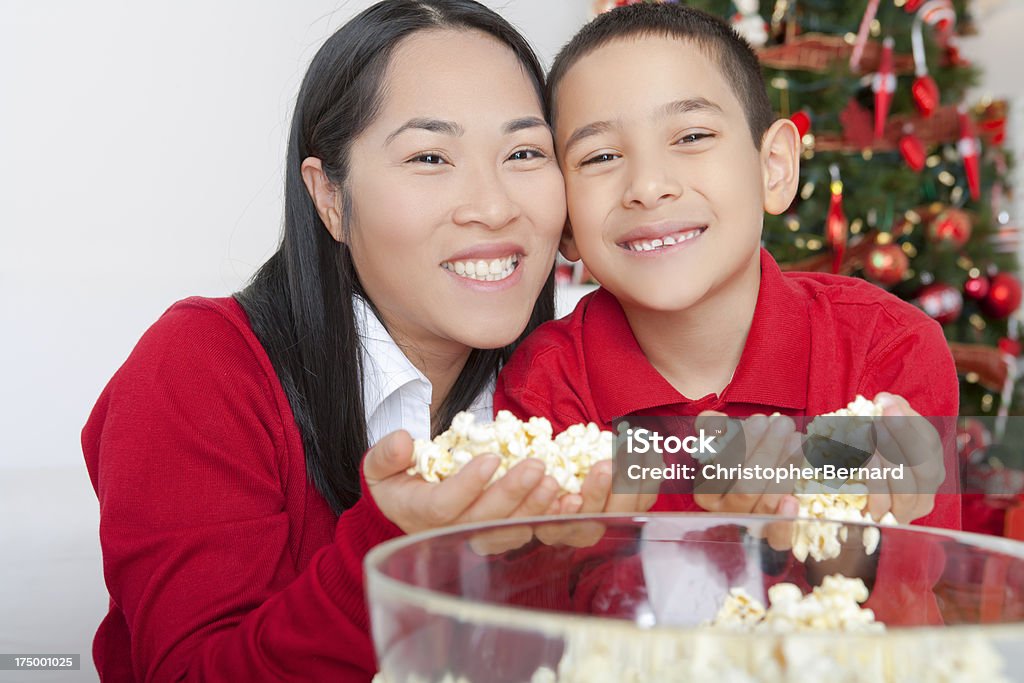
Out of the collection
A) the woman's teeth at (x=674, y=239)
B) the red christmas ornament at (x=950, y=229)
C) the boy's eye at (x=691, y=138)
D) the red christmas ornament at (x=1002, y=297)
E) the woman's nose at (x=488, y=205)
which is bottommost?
the red christmas ornament at (x=1002, y=297)

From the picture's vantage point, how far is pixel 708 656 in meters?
0.37

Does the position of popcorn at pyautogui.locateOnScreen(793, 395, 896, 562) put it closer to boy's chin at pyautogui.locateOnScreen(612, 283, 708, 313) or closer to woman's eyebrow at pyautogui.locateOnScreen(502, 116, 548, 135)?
boy's chin at pyautogui.locateOnScreen(612, 283, 708, 313)

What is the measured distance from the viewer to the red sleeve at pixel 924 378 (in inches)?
50.1

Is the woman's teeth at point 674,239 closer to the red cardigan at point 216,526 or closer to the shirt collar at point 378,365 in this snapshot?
the shirt collar at point 378,365

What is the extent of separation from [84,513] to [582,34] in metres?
1.45

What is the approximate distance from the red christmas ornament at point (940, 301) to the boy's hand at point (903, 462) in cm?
251

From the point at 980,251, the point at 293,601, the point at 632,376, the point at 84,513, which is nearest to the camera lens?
the point at 293,601

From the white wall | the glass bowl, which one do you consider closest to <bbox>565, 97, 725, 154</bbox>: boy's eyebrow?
the glass bowl

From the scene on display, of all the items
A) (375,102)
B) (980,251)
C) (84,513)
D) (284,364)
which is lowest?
(84,513)

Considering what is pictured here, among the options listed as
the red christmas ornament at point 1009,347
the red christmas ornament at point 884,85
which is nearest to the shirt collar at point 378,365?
the red christmas ornament at point 884,85

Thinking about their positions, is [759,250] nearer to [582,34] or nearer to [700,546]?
[582,34]

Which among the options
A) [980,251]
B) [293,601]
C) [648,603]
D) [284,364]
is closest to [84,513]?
[284,364]

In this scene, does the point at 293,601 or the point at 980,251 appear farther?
the point at 980,251

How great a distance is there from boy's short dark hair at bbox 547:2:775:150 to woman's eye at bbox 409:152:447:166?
258 millimetres
